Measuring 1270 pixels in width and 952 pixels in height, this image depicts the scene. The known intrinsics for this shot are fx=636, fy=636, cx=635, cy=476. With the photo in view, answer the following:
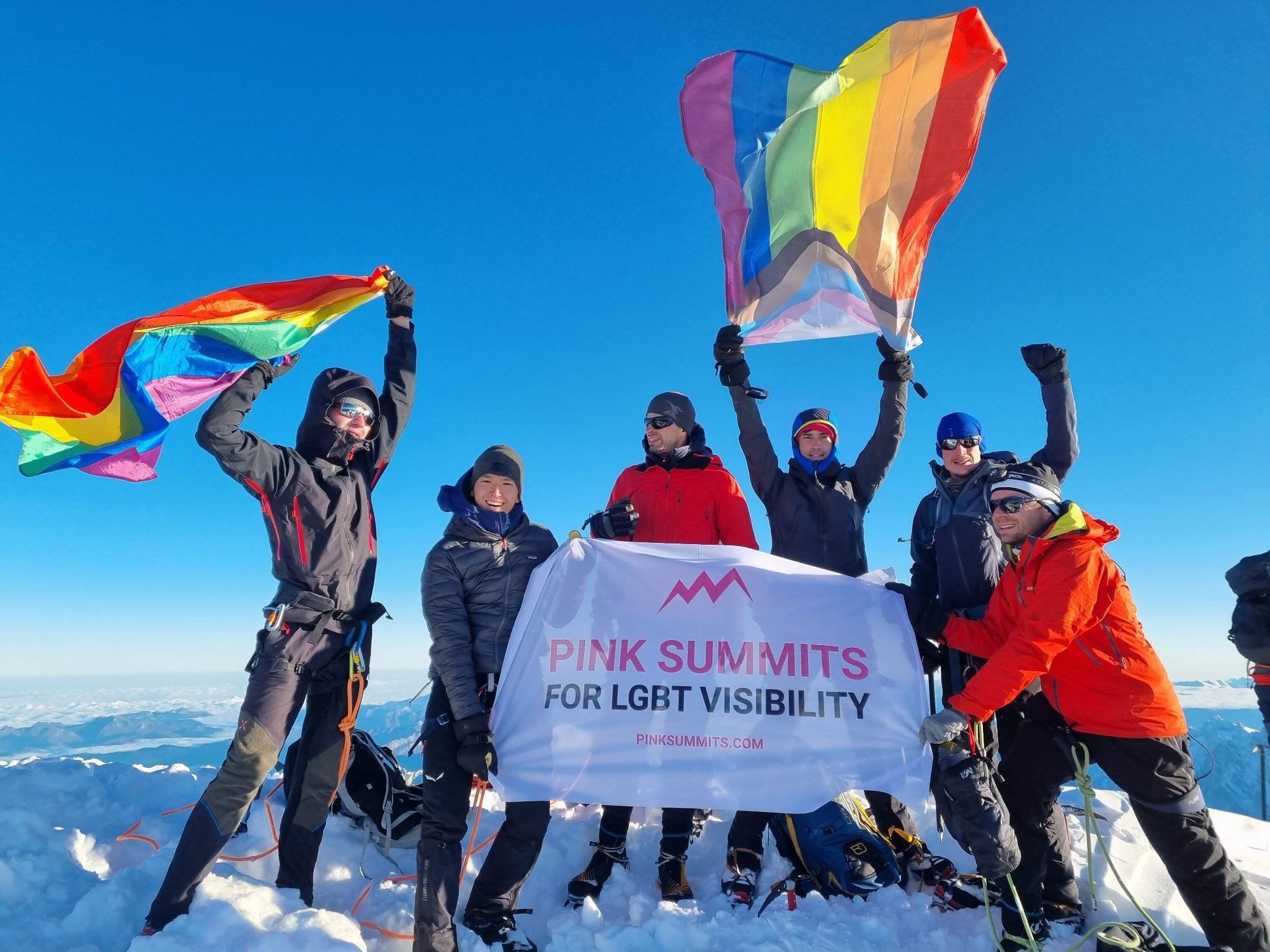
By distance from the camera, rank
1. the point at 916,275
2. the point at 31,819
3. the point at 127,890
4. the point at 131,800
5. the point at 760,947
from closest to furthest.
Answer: the point at 760,947 < the point at 127,890 < the point at 31,819 < the point at 916,275 < the point at 131,800

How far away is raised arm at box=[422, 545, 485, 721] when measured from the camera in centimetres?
365

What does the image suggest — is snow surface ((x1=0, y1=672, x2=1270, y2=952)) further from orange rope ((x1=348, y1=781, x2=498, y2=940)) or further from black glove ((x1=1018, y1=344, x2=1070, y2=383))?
black glove ((x1=1018, y1=344, x2=1070, y2=383))

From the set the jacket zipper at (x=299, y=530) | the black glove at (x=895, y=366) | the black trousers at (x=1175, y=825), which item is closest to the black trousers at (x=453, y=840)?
the jacket zipper at (x=299, y=530)

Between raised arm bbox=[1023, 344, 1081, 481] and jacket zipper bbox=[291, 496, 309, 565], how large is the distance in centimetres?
522

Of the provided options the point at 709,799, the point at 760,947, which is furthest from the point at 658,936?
the point at 709,799

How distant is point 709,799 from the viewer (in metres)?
3.62

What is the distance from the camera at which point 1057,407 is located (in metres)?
4.87

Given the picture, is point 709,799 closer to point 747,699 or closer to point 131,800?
point 747,699

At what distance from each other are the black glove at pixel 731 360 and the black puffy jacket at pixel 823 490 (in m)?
0.07

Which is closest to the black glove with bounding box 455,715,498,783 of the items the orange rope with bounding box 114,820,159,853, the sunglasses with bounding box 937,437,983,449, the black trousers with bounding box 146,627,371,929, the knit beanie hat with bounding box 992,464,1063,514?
the black trousers with bounding box 146,627,371,929

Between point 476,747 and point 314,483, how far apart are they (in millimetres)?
1945

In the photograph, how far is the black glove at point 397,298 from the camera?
508 centimetres

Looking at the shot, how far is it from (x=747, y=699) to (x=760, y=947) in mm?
1298

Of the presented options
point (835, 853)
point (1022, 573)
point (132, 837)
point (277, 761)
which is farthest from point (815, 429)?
point (132, 837)
